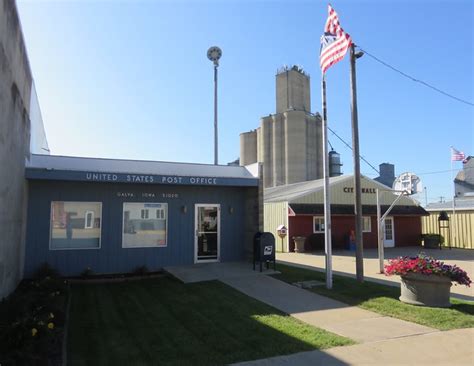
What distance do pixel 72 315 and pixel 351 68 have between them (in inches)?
362

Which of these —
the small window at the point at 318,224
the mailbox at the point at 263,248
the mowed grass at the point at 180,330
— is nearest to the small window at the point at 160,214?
the mailbox at the point at 263,248

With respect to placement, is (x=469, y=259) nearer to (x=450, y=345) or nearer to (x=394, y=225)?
(x=394, y=225)

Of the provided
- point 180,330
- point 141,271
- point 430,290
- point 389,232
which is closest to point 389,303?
point 430,290

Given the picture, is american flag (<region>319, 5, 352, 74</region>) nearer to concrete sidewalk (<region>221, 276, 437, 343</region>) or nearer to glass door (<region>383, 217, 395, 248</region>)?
concrete sidewalk (<region>221, 276, 437, 343</region>)

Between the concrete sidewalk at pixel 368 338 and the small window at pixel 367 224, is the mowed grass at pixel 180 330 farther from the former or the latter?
the small window at pixel 367 224

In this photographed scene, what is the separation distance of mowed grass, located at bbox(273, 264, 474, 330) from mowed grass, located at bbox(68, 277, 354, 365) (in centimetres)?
199

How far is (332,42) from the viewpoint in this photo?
10.5 meters

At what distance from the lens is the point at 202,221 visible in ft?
44.8

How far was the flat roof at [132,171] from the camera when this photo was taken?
37.3ft

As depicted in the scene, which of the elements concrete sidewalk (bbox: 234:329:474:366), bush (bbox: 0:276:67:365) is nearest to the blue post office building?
bush (bbox: 0:276:67:365)

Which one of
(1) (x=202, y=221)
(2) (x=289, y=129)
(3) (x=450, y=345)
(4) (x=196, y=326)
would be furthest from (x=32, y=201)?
(2) (x=289, y=129)

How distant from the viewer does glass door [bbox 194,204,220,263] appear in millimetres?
13516

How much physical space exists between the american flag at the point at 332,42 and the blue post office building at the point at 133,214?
14.9 feet

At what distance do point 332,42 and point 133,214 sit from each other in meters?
7.76
